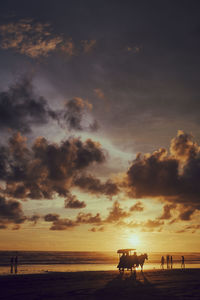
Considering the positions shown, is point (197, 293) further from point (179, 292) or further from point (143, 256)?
point (143, 256)

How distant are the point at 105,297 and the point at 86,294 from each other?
6.01ft

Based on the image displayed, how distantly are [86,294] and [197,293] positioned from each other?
23.9 ft

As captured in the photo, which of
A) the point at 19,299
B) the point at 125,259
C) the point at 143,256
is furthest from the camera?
the point at 143,256

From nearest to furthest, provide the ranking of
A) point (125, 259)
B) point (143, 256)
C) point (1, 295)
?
point (1, 295) < point (125, 259) < point (143, 256)

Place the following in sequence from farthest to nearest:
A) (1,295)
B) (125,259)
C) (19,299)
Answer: (125,259) < (1,295) < (19,299)

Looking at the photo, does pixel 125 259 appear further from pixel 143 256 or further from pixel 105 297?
pixel 105 297

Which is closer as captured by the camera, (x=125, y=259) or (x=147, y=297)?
(x=147, y=297)

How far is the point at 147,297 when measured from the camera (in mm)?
18188

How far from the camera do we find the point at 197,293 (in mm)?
19641

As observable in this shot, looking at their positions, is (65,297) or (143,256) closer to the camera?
(65,297)

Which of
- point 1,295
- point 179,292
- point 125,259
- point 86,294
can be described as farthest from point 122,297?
point 125,259

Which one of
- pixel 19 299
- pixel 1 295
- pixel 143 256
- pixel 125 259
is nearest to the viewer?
pixel 19 299

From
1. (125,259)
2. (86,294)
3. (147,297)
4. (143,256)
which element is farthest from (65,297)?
(143,256)

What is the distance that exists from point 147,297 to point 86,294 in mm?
4037
